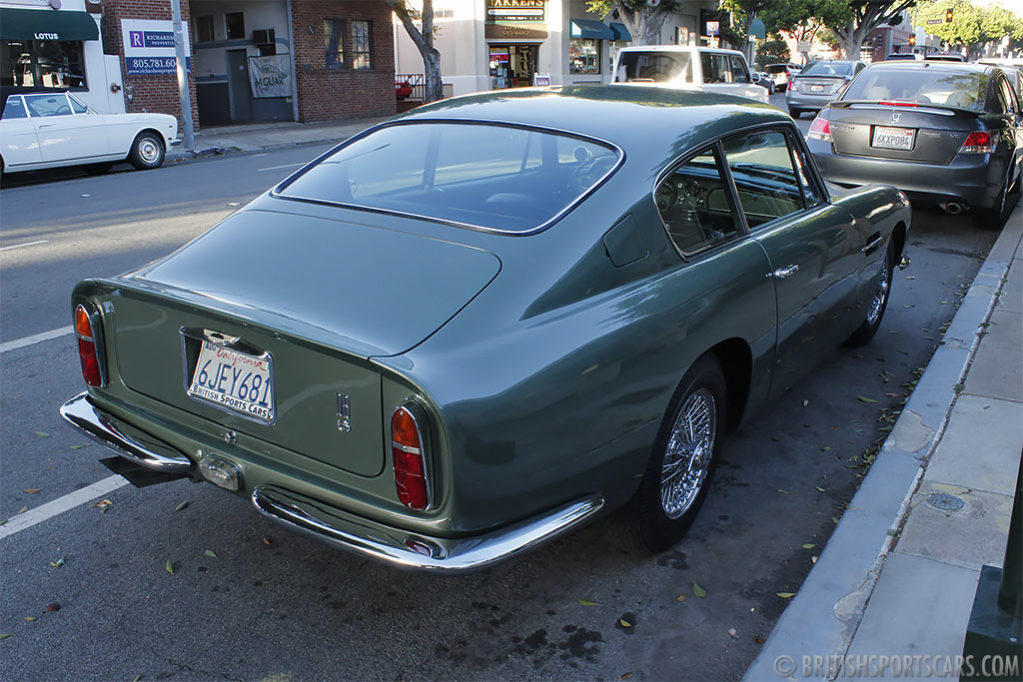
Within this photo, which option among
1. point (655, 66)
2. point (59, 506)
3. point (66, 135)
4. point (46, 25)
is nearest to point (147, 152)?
point (66, 135)

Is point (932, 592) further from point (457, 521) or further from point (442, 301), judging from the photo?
point (442, 301)

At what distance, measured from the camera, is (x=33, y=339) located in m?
5.99

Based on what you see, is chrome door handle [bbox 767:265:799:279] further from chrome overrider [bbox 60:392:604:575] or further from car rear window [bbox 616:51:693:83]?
car rear window [bbox 616:51:693:83]

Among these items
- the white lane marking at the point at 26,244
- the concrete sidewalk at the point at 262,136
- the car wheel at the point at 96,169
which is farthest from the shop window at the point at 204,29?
the white lane marking at the point at 26,244

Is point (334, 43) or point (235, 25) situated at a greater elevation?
point (235, 25)

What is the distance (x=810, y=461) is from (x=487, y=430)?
2.46 metres

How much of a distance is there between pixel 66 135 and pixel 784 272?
46.4ft

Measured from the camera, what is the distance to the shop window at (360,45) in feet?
91.8

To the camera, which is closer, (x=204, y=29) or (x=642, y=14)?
(x=204, y=29)

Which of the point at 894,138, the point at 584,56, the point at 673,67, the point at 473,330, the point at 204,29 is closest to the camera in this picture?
the point at 473,330

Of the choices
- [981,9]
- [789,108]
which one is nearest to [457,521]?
[789,108]

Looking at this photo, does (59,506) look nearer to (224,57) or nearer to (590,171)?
(590,171)

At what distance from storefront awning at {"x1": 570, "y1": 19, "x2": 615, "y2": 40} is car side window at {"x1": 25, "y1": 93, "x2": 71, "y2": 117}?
2707cm

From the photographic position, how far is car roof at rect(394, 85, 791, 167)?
3.54m
